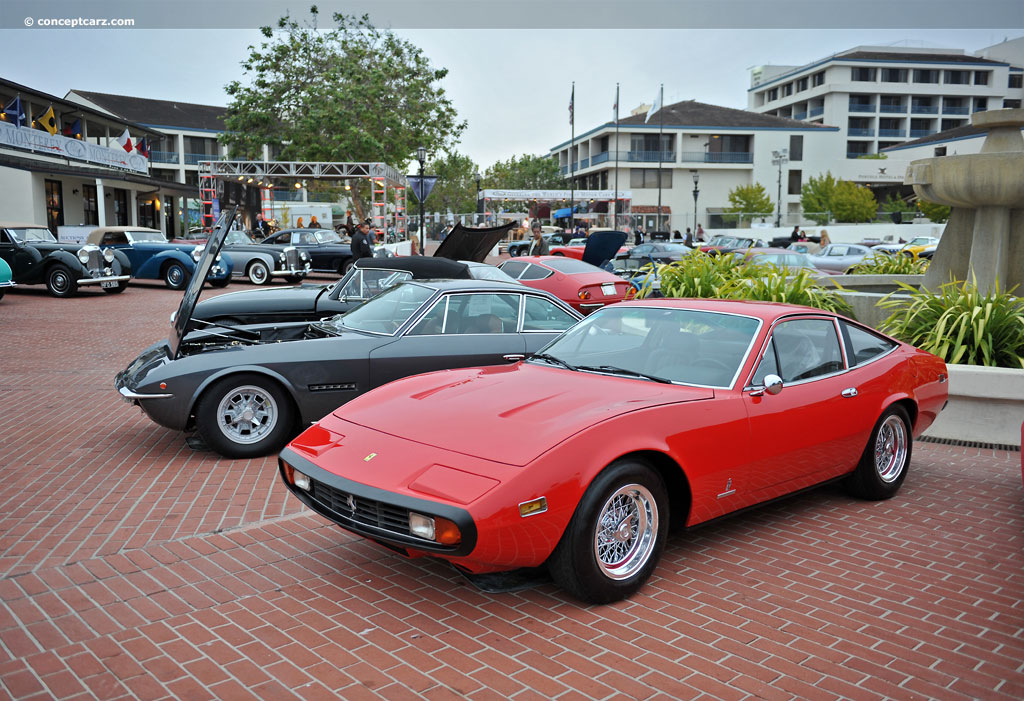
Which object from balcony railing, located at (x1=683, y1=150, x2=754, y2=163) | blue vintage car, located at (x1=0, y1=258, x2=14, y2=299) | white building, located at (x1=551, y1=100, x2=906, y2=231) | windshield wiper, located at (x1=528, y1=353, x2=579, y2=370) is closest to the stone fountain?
windshield wiper, located at (x1=528, y1=353, x2=579, y2=370)

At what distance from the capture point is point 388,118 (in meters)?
35.0

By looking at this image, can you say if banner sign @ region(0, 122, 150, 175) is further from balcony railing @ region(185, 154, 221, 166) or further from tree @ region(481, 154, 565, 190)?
tree @ region(481, 154, 565, 190)

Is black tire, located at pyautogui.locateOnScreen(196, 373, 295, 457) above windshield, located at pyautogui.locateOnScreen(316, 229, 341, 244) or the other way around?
the other way around

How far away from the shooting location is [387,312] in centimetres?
672

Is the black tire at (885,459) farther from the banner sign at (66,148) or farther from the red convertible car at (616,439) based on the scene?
the banner sign at (66,148)

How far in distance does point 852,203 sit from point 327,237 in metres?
46.6

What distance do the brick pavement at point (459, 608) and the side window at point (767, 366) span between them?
0.97m

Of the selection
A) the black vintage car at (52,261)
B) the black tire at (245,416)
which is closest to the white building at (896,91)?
the black vintage car at (52,261)

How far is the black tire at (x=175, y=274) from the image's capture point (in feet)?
70.2

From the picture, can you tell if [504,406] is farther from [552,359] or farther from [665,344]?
[665,344]

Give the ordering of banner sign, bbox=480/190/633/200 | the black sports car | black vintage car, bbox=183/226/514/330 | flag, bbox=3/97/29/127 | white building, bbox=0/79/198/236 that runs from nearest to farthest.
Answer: the black sports car
black vintage car, bbox=183/226/514/330
flag, bbox=3/97/29/127
white building, bbox=0/79/198/236
banner sign, bbox=480/190/633/200

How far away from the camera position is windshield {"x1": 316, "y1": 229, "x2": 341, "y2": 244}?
80.4ft

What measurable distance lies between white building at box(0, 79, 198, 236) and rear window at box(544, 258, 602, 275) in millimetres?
19076

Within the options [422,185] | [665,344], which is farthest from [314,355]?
[422,185]
